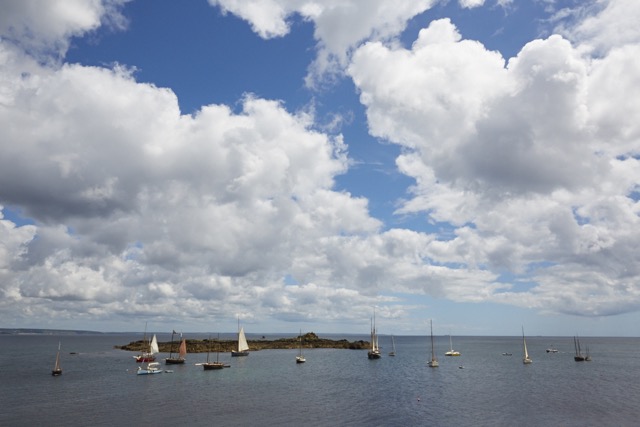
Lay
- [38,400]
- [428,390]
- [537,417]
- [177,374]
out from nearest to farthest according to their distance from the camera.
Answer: [537,417] < [38,400] < [428,390] < [177,374]

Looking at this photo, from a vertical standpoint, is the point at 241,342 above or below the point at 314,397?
above

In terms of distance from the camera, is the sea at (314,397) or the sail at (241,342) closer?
the sea at (314,397)

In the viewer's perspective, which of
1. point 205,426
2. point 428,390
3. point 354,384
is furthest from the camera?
point 354,384

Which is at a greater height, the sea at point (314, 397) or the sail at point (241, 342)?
the sail at point (241, 342)

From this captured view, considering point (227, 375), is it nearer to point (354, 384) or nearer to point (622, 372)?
point (354, 384)

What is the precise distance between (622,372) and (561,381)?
39932mm

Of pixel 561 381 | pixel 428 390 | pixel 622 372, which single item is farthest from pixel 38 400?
pixel 622 372

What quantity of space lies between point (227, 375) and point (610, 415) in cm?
8120

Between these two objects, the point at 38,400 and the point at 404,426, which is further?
the point at 38,400

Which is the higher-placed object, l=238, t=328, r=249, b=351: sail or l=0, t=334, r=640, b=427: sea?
l=238, t=328, r=249, b=351: sail

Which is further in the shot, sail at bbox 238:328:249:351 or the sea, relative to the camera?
sail at bbox 238:328:249:351

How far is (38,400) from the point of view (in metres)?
78.8

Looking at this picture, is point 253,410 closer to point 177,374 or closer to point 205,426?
point 205,426

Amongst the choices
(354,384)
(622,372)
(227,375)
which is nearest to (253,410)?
(354,384)
